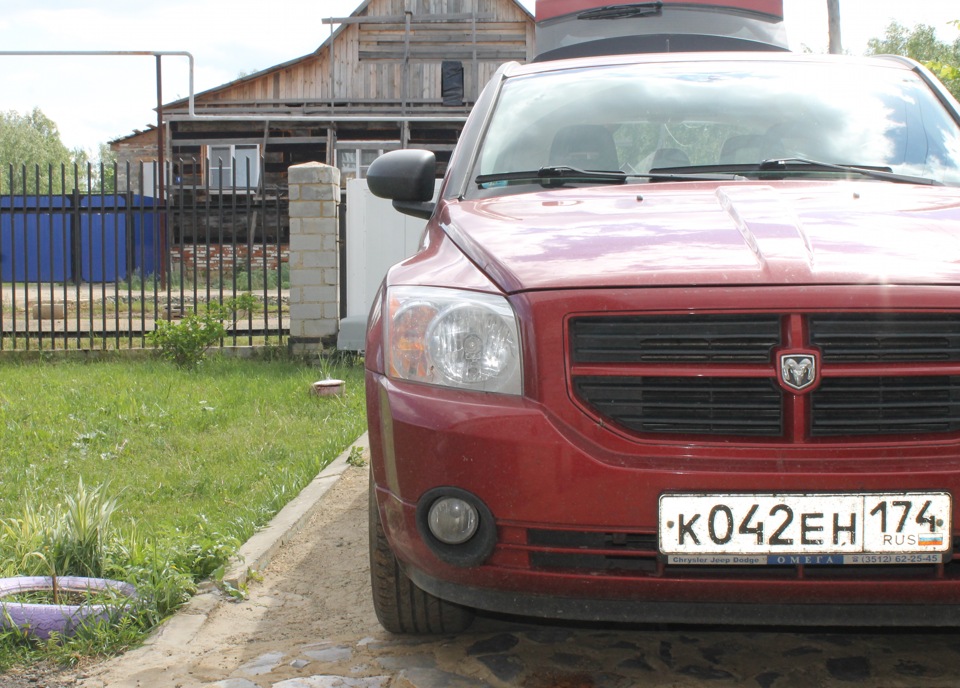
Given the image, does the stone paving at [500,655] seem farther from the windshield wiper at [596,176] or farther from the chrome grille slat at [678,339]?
the windshield wiper at [596,176]

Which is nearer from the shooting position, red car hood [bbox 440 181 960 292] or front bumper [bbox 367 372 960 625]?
front bumper [bbox 367 372 960 625]

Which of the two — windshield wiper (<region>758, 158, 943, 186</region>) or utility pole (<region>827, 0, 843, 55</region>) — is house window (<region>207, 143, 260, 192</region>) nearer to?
utility pole (<region>827, 0, 843, 55</region>)

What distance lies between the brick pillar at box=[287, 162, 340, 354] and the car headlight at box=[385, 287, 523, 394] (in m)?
7.69

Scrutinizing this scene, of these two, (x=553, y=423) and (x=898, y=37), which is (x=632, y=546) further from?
(x=898, y=37)

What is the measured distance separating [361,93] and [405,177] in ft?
99.1

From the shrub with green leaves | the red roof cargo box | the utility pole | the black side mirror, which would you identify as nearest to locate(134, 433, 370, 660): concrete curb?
the black side mirror

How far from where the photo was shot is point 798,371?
2.33m

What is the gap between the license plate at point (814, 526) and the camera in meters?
2.29

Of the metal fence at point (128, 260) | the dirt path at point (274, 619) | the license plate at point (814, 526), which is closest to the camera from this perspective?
the license plate at point (814, 526)

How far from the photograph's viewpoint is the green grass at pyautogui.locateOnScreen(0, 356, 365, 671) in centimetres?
375

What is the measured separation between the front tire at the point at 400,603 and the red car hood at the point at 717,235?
79cm

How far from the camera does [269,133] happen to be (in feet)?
99.6

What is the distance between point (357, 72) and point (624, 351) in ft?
105

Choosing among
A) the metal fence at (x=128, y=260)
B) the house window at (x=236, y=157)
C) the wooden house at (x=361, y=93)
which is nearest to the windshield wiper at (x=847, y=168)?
the metal fence at (x=128, y=260)
